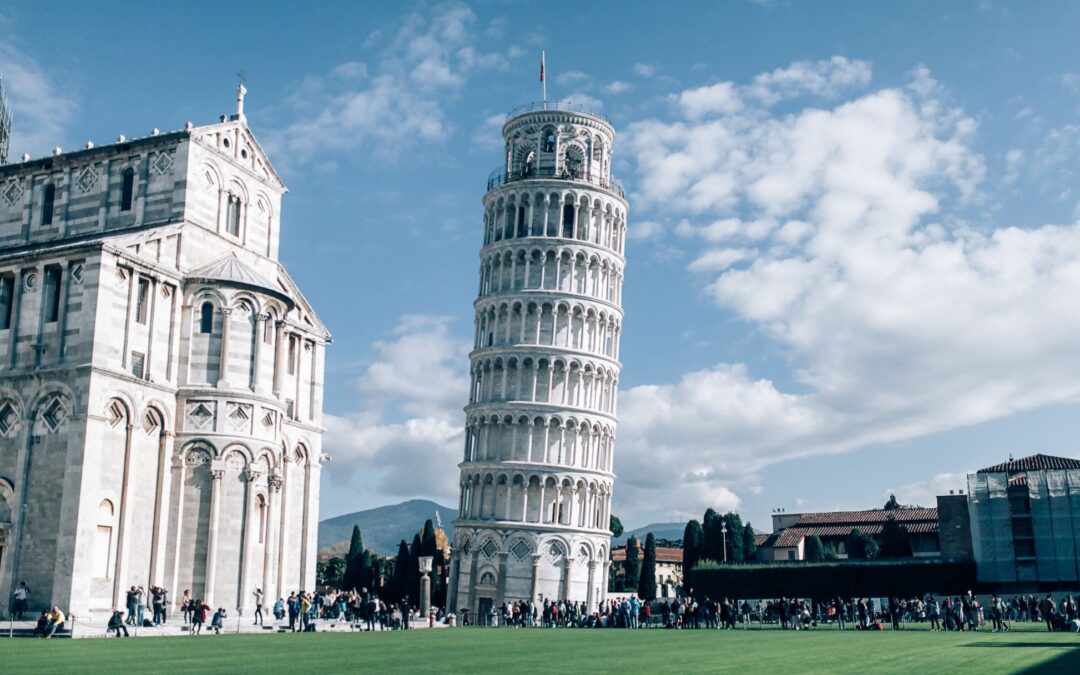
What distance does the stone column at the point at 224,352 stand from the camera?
39.0m

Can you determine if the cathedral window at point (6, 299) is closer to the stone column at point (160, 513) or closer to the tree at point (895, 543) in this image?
the stone column at point (160, 513)

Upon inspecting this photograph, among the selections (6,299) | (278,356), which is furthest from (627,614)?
(6,299)

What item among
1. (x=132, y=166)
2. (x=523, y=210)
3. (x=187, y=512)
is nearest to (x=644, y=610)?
(x=187, y=512)

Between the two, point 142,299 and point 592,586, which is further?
point 592,586

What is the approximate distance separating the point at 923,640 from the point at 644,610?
19.6 m

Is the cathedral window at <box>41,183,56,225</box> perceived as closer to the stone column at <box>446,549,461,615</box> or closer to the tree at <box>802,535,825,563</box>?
the stone column at <box>446,549,461,615</box>

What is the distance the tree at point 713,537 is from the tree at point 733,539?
0.66m

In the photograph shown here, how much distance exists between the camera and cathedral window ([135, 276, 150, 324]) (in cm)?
3791

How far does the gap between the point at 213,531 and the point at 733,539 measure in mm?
64274

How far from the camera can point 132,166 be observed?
42.7 meters

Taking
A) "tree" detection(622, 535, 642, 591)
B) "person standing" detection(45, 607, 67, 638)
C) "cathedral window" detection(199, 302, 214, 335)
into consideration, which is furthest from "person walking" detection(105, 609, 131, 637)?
"tree" detection(622, 535, 642, 591)

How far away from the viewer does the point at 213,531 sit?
37625 millimetres

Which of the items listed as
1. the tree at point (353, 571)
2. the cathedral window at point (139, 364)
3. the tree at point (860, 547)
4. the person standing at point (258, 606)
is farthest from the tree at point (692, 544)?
the cathedral window at point (139, 364)

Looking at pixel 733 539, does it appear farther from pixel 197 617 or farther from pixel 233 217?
pixel 197 617
